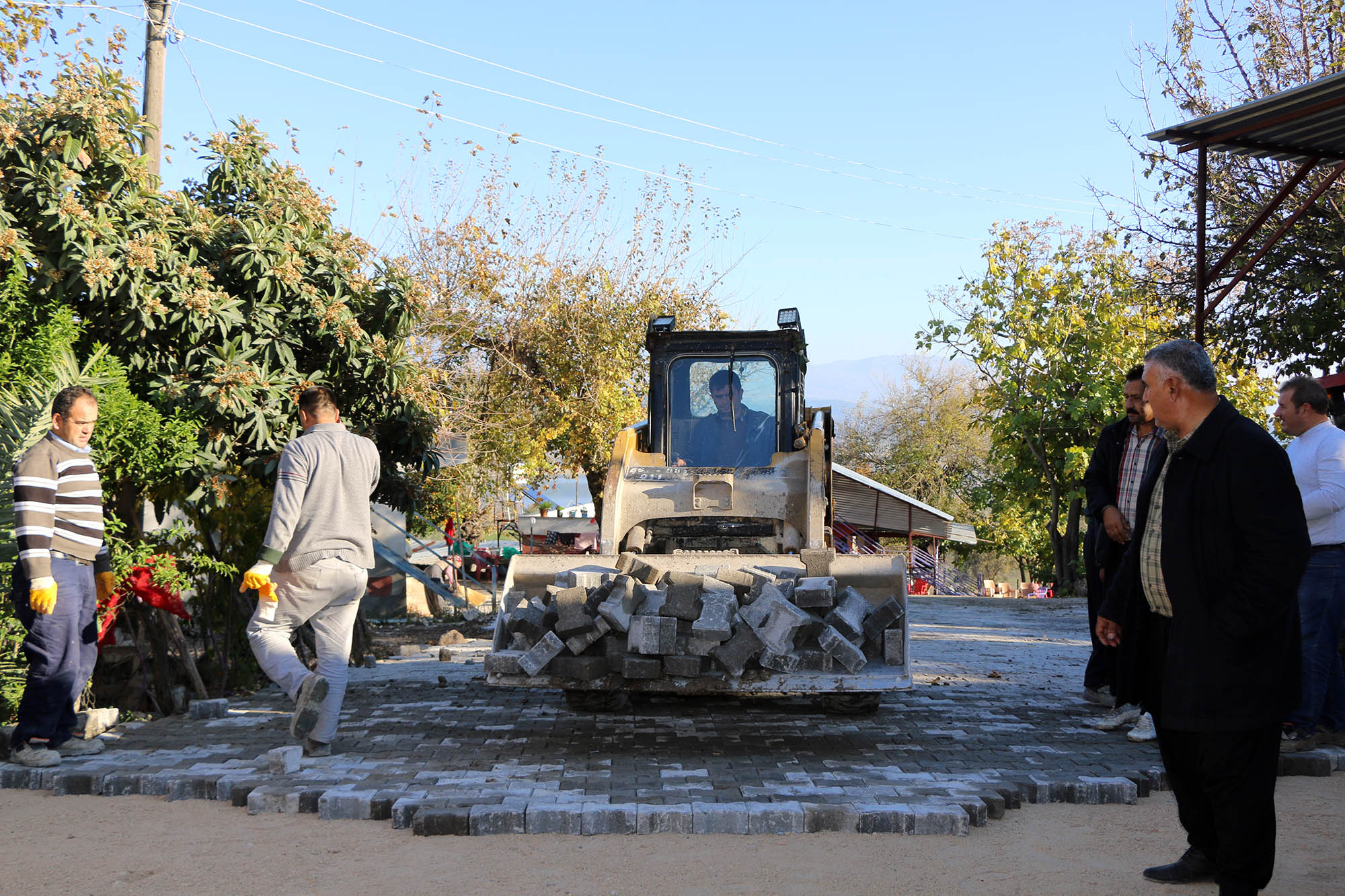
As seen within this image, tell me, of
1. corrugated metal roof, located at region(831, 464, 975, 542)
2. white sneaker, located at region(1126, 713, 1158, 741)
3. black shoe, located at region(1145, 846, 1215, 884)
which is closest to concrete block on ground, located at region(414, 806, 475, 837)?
black shoe, located at region(1145, 846, 1215, 884)

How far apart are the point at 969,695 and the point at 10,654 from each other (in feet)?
20.1

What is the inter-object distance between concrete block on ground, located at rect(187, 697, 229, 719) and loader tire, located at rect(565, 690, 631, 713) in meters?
2.18

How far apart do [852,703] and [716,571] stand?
1194 mm

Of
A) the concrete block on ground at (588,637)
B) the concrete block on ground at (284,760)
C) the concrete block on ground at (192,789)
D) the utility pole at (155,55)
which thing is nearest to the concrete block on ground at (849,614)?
the concrete block on ground at (588,637)

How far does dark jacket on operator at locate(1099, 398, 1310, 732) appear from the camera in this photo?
3465 millimetres

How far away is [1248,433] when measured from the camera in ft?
11.8

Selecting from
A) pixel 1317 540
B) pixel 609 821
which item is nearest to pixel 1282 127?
pixel 1317 540

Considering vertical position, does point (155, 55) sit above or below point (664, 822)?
above

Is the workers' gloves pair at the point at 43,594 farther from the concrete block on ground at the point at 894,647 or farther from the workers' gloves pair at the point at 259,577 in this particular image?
the concrete block on ground at the point at 894,647

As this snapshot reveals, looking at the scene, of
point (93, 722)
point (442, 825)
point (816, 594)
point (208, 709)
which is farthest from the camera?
point (208, 709)

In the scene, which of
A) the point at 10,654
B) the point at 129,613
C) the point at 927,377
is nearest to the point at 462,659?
the point at 129,613

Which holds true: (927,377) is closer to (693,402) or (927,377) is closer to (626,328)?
(626,328)

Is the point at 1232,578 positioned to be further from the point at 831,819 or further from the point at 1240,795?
the point at 831,819

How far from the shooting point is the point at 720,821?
4574mm
